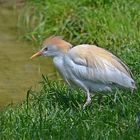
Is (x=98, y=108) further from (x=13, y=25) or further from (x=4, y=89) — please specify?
(x=13, y=25)

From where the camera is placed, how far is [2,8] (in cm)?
1155

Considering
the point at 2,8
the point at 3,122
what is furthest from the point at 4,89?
the point at 2,8

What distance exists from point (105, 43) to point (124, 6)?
77 cm

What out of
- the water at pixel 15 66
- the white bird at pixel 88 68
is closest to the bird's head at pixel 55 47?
the white bird at pixel 88 68

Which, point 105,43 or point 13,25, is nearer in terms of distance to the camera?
point 105,43

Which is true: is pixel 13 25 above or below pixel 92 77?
below

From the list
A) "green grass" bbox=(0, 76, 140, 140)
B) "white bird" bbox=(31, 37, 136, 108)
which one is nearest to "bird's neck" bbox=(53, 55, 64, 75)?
"white bird" bbox=(31, 37, 136, 108)

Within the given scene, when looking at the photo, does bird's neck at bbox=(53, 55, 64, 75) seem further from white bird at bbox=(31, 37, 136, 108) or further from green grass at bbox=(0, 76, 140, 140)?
green grass at bbox=(0, 76, 140, 140)

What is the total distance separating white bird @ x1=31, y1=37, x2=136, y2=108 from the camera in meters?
7.04

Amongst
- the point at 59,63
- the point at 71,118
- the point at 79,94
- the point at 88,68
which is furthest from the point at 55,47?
the point at 71,118

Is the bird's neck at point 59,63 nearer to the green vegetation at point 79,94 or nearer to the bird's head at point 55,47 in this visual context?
the bird's head at point 55,47

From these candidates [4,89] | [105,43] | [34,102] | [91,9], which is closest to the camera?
[34,102]

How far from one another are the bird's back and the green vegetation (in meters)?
0.13

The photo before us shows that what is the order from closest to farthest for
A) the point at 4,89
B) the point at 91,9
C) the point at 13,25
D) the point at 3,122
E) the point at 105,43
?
1. the point at 3,122
2. the point at 4,89
3. the point at 105,43
4. the point at 91,9
5. the point at 13,25
